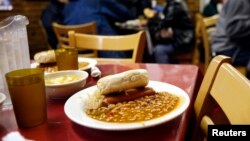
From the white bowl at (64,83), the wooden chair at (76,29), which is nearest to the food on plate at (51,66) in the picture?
the white bowl at (64,83)

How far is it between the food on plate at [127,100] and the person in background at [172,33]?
262cm

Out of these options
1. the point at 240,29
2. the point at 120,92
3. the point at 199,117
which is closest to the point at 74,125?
Result: the point at 120,92

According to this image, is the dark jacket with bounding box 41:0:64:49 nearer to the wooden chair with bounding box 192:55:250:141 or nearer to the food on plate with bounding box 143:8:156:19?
the food on plate with bounding box 143:8:156:19

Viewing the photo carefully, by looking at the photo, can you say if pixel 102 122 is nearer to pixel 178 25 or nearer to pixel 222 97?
pixel 222 97

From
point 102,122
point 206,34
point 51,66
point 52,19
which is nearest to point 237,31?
point 206,34

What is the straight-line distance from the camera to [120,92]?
2.58 ft

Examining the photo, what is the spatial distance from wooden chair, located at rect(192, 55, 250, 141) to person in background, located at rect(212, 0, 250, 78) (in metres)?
1.44

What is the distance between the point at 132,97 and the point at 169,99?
96 mm

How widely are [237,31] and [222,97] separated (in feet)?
5.42

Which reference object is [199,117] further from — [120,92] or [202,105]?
[120,92]

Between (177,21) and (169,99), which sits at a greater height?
(169,99)

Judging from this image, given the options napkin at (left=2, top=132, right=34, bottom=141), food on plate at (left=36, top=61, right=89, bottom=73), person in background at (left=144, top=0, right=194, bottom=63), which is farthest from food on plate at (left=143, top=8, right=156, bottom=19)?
napkin at (left=2, top=132, right=34, bottom=141)

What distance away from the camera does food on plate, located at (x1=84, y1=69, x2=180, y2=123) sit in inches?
28.0

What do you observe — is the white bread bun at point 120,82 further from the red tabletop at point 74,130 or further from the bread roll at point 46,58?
the bread roll at point 46,58
